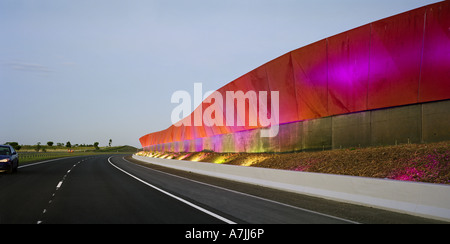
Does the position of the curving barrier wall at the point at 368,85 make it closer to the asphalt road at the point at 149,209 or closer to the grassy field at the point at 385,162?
the grassy field at the point at 385,162

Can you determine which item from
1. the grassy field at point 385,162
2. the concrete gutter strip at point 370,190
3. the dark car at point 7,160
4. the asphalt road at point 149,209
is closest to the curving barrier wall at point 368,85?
the grassy field at point 385,162

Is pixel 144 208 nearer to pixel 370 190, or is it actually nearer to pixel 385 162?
pixel 370 190

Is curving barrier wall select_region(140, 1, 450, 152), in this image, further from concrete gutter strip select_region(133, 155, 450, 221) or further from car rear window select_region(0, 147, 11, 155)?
car rear window select_region(0, 147, 11, 155)

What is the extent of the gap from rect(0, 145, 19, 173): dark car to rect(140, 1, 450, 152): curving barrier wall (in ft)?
55.6

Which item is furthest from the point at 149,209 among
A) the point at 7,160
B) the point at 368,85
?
the point at 7,160

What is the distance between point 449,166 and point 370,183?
3.38m

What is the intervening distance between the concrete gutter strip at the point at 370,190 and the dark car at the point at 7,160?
14805mm

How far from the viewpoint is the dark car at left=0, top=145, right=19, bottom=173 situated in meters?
19.6

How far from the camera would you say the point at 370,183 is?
32.9ft

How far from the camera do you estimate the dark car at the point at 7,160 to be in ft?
64.4

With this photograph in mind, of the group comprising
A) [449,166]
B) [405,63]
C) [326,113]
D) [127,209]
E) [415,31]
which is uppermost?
[415,31]
